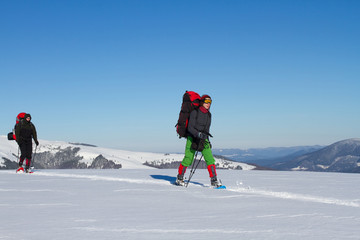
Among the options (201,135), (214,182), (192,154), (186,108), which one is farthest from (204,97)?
(214,182)

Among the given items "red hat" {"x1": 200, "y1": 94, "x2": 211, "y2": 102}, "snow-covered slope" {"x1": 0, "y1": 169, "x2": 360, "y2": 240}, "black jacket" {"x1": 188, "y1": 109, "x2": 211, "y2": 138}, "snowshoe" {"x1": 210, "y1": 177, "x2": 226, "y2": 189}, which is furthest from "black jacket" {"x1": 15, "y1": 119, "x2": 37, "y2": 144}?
"snowshoe" {"x1": 210, "y1": 177, "x2": 226, "y2": 189}

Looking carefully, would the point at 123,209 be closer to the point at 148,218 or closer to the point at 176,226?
the point at 148,218

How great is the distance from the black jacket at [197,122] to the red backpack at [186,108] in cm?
16

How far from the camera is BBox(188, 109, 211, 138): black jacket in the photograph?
8260 millimetres

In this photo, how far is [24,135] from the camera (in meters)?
13.3

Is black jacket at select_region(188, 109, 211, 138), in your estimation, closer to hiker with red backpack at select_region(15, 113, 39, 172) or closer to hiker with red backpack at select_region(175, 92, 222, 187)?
hiker with red backpack at select_region(175, 92, 222, 187)

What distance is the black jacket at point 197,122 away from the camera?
8.26 meters

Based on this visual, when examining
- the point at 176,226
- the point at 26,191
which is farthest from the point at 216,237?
the point at 26,191

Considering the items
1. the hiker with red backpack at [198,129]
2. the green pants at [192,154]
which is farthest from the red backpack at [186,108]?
the green pants at [192,154]

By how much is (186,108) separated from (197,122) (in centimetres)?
43

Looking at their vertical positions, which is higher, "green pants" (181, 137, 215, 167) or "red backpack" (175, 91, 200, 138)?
"red backpack" (175, 91, 200, 138)

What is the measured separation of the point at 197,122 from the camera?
8.32 meters

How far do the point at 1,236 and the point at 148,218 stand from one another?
1.73 metres

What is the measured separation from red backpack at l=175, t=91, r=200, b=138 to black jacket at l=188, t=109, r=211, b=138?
0.16m
